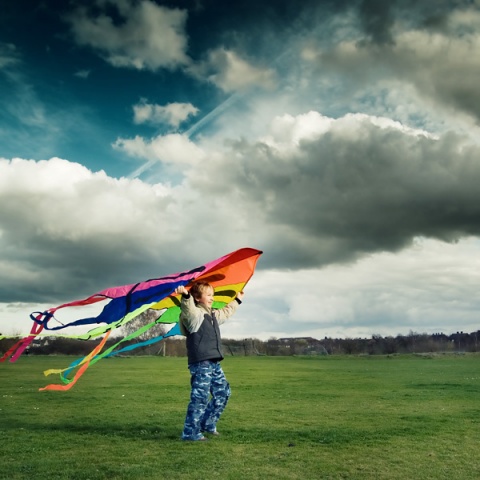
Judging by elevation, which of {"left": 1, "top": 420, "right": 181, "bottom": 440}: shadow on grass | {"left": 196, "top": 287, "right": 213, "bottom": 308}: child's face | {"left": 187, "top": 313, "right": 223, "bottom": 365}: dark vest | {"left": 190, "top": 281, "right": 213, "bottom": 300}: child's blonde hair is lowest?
{"left": 1, "top": 420, "right": 181, "bottom": 440}: shadow on grass

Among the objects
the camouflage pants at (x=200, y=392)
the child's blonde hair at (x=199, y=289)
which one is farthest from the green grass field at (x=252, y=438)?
the child's blonde hair at (x=199, y=289)

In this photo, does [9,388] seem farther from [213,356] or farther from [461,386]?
[461,386]

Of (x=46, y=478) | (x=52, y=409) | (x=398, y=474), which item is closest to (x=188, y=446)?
(x=46, y=478)

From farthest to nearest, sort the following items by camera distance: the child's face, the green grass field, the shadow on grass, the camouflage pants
A: the shadow on grass → the child's face → the camouflage pants → the green grass field

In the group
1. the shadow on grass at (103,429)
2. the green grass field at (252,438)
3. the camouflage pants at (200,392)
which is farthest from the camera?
the shadow on grass at (103,429)

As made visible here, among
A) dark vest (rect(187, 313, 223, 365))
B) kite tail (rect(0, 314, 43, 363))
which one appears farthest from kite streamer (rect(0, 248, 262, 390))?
dark vest (rect(187, 313, 223, 365))

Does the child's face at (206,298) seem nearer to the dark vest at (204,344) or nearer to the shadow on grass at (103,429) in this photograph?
the dark vest at (204,344)

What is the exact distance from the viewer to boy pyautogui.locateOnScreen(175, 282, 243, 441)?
27.1 ft

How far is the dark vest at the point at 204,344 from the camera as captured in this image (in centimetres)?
832

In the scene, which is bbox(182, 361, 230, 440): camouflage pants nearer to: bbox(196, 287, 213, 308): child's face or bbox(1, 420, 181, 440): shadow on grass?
bbox(1, 420, 181, 440): shadow on grass

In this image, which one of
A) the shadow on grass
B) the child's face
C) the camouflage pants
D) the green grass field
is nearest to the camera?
the green grass field

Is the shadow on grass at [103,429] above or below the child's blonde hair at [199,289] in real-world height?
below

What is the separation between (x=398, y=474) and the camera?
6.48 meters

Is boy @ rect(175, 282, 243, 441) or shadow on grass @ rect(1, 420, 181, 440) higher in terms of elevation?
boy @ rect(175, 282, 243, 441)
